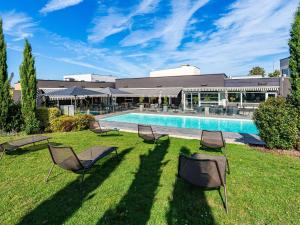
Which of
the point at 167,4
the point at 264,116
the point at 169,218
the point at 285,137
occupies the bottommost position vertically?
the point at 169,218

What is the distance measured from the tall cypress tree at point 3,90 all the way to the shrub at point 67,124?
2819 mm

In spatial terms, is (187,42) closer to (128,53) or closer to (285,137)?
(128,53)

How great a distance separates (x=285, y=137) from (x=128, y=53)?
36584 mm

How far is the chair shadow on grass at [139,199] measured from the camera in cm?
457

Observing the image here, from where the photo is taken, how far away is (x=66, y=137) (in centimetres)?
1287

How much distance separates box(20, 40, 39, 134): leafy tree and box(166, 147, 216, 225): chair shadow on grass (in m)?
12.1

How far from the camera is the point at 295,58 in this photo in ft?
31.6

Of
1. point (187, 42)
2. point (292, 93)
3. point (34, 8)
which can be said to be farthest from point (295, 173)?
point (187, 42)

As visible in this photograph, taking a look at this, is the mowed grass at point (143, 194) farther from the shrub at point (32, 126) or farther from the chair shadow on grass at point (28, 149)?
the shrub at point (32, 126)

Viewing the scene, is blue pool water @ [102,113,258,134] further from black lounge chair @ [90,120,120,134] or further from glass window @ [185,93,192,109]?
black lounge chair @ [90,120,120,134]

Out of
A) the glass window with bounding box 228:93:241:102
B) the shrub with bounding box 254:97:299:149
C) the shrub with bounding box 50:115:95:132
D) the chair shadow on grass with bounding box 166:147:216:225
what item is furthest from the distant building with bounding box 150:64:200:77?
the chair shadow on grass with bounding box 166:147:216:225

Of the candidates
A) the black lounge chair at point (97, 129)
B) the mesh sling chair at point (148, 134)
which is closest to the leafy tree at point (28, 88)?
the black lounge chair at point (97, 129)

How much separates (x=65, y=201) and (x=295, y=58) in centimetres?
1038

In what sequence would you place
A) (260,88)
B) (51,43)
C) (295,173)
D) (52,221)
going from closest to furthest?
(52,221)
(295,173)
(51,43)
(260,88)
